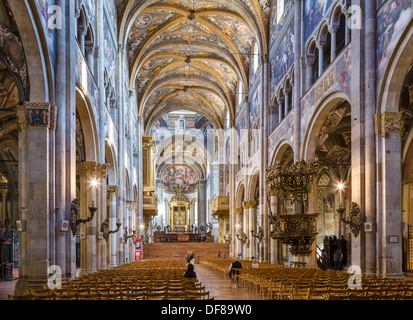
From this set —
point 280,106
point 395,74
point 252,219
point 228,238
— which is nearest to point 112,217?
point 280,106

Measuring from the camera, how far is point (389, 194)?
41.2 feet

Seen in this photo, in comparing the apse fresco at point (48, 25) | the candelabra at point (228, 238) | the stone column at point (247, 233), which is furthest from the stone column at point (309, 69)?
the candelabra at point (228, 238)

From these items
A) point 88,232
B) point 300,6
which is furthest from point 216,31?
point 88,232

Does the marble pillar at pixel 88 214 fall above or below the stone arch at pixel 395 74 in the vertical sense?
below

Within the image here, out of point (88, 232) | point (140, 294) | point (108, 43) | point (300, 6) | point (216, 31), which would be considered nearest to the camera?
point (140, 294)

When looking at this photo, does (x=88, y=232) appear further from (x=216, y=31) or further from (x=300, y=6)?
(x=216, y=31)

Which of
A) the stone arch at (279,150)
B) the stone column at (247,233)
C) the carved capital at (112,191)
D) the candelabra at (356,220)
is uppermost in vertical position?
the stone arch at (279,150)

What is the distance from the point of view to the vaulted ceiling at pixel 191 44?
94.7 feet

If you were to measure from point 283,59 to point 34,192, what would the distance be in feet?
57.7

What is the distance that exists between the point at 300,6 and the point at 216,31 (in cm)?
1264

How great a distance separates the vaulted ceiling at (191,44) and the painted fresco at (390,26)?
631 inches

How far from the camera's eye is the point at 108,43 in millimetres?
23984

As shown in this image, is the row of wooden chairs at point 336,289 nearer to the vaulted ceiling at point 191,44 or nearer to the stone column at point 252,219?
the vaulted ceiling at point 191,44

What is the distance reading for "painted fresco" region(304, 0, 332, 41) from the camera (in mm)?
18578
